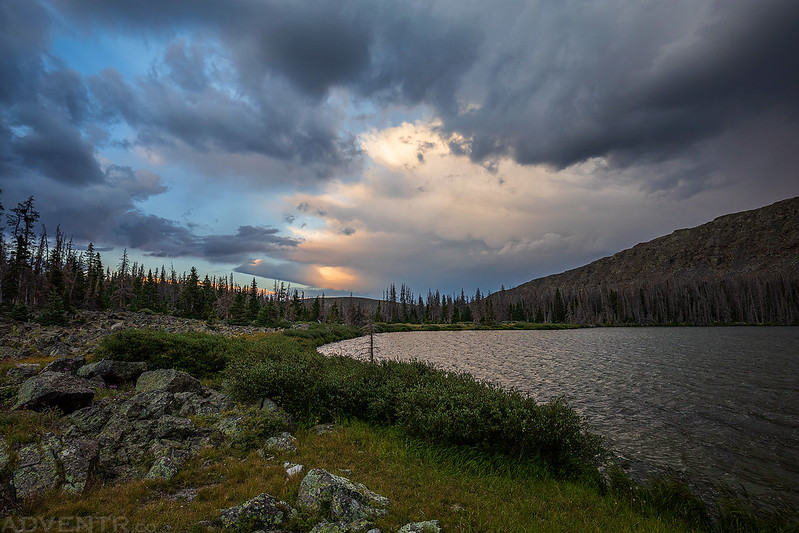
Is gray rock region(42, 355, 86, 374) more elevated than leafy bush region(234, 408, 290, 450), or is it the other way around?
gray rock region(42, 355, 86, 374)

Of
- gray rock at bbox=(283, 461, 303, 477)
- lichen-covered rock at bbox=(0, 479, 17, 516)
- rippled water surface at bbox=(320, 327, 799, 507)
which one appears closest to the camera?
lichen-covered rock at bbox=(0, 479, 17, 516)

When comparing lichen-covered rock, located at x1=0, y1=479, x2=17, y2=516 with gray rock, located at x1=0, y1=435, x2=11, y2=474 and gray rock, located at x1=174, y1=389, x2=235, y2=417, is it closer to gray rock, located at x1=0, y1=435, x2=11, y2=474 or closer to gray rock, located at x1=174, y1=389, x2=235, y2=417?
gray rock, located at x1=0, y1=435, x2=11, y2=474

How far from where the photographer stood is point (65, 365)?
1628 centimetres

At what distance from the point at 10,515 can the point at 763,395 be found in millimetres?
35382

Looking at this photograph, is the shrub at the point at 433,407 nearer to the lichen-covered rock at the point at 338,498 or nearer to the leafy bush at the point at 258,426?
the leafy bush at the point at 258,426

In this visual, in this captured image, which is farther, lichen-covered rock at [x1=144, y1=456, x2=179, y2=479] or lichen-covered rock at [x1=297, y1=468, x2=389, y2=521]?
lichen-covered rock at [x1=144, y1=456, x2=179, y2=479]

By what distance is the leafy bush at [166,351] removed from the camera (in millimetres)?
19328

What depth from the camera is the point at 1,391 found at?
12.5 metres

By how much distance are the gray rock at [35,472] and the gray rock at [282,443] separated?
186 inches

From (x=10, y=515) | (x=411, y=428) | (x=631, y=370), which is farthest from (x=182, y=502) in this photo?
(x=631, y=370)

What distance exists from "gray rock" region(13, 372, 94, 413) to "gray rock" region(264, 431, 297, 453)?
7.14 m

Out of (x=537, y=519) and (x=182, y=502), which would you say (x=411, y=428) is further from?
(x=182, y=502)

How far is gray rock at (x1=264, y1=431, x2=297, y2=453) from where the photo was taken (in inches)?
406

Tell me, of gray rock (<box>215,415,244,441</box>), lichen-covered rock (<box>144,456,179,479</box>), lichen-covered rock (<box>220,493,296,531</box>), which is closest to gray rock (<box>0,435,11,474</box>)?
lichen-covered rock (<box>144,456,179,479</box>)
